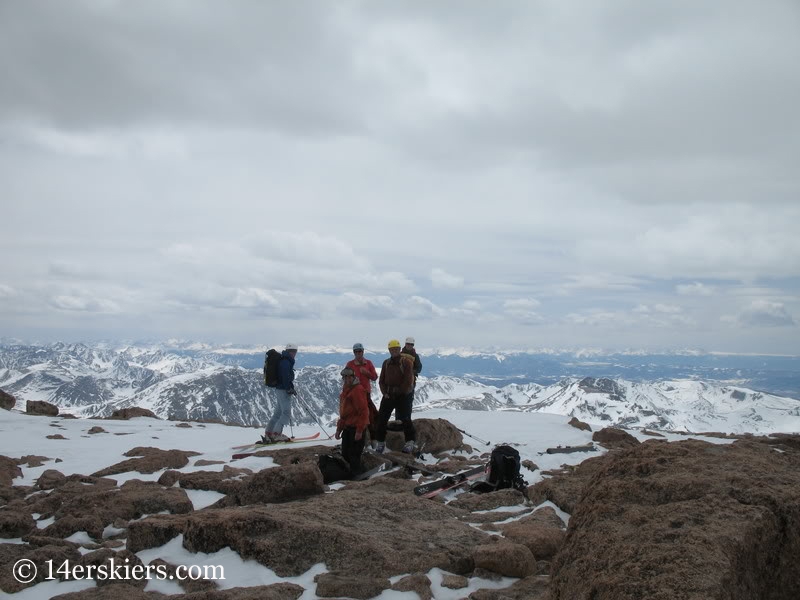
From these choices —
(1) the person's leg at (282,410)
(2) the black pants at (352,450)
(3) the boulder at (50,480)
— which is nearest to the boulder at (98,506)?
(3) the boulder at (50,480)

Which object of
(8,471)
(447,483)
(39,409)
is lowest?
(39,409)

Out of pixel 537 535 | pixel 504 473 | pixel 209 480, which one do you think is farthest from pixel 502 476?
pixel 209 480

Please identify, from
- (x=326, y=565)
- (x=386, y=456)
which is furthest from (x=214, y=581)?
(x=386, y=456)

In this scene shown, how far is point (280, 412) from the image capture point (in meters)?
19.3

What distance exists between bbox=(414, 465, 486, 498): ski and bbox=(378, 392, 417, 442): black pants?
3.35 m

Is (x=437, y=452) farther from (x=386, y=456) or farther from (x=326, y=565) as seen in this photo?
(x=326, y=565)

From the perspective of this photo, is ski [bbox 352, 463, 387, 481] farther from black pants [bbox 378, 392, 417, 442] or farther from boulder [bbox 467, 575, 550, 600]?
boulder [bbox 467, 575, 550, 600]

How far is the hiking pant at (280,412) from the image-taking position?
1912 cm

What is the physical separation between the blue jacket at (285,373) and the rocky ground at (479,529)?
6.42m

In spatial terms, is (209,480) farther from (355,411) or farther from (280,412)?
(280,412)

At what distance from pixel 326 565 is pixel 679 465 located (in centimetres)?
464

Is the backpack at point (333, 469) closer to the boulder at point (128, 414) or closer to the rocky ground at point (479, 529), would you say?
the rocky ground at point (479, 529)

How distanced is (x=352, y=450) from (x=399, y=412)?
2981mm

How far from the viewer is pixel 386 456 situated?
15016 mm
